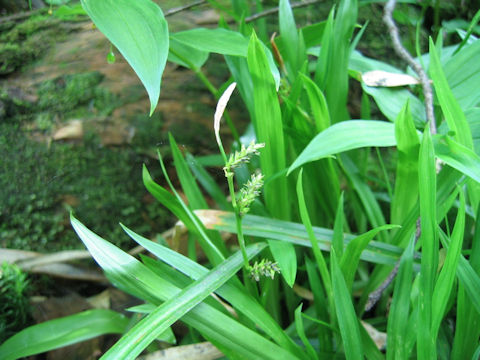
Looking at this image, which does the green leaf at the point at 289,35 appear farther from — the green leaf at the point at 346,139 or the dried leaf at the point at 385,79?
the green leaf at the point at 346,139

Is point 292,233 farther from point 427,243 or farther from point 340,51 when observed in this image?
point 340,51

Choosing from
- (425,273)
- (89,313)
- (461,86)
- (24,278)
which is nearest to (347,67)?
(461,86)

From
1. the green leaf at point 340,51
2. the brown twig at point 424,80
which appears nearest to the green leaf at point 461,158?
the brown twig at point 424,80

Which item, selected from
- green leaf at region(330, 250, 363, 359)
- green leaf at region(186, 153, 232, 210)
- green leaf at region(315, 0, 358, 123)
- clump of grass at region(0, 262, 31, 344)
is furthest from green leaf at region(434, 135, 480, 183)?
clump of grass at region(0, 262, 31, 344)

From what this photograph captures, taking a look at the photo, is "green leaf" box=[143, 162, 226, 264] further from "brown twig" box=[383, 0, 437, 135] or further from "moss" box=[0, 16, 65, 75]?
"moss" box=[0, 16, 65, 75]

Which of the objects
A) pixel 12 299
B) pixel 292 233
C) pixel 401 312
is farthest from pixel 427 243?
pixel 12 299

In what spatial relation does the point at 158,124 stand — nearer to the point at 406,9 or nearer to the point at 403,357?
the point at 403,357
